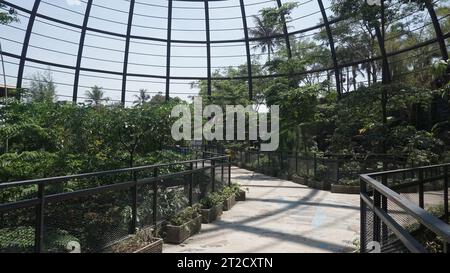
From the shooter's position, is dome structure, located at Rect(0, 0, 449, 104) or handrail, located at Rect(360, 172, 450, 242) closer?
Result: handrail, located at Rect(360, 172, 450, 242)

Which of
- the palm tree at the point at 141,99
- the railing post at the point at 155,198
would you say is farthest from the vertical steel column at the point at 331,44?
the railing post at the point at 155,198

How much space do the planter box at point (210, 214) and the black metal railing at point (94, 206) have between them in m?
0.27

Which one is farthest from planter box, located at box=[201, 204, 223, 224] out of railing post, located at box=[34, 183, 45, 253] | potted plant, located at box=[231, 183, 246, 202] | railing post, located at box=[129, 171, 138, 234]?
railing post, located at box=[34, 183, 45, 253]

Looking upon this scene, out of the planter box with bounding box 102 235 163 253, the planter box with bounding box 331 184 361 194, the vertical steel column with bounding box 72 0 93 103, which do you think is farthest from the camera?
the vertical steel column with bounding box 72 0 93 103

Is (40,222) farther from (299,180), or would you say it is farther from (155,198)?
(299,180)

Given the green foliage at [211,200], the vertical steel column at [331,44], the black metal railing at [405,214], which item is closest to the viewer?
the black metal railing at [405,214]

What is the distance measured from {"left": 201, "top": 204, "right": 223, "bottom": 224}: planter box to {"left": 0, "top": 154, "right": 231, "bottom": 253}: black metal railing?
0.27 m

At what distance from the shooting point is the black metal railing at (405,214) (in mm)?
2000

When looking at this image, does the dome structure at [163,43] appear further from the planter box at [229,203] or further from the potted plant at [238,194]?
the planter box at [229,203]

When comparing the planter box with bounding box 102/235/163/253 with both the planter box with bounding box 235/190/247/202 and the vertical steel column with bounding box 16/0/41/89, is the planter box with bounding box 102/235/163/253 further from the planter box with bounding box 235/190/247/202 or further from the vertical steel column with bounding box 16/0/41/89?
the vertical steel column with bounding box 16/0/41/89

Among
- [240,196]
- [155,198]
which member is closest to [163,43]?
[240,196]

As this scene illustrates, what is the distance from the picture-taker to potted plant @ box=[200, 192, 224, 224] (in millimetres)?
6691

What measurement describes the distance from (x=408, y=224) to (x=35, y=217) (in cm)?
291
